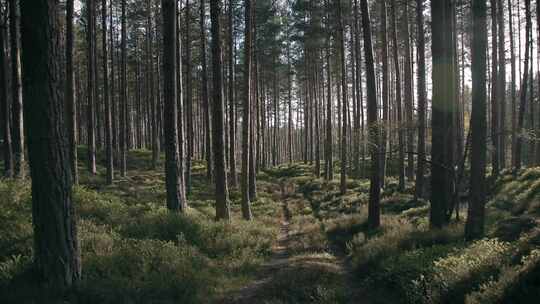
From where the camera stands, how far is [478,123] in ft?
30.2

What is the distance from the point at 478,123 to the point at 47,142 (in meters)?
8.65

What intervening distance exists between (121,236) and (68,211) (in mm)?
3210

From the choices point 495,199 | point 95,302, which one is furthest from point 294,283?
point 495,199

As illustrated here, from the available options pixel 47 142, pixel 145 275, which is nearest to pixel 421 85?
pixel 145 275

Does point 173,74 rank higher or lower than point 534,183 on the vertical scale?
higher

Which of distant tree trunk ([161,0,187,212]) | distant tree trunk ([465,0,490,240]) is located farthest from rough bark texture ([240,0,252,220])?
distant tree trunk ([465,0,490,240])

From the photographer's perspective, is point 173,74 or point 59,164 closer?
point 59,164

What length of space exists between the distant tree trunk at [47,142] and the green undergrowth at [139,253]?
1.70 ft

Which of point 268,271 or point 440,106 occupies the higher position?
point 440,106

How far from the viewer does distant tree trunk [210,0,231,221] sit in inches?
505

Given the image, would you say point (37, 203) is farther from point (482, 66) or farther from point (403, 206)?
point (403, 206)

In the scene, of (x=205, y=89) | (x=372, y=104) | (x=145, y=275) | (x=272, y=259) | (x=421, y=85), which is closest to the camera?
(x=145, y=275)

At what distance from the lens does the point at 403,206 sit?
1666 cm

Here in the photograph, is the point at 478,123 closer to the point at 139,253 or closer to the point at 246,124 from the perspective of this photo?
the point at 139,253
